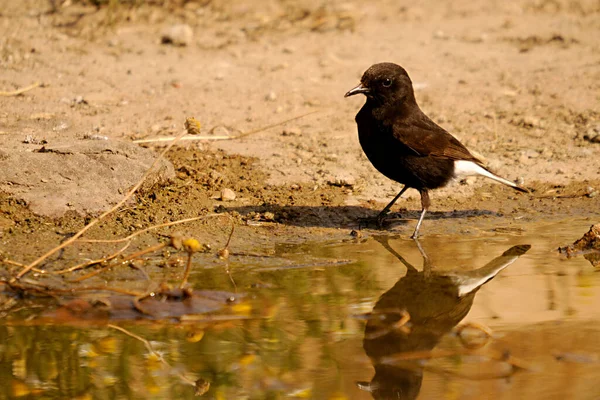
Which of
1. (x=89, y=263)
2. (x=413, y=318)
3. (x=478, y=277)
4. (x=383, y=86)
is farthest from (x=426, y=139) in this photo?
(x=89, y=263)

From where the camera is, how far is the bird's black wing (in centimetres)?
709

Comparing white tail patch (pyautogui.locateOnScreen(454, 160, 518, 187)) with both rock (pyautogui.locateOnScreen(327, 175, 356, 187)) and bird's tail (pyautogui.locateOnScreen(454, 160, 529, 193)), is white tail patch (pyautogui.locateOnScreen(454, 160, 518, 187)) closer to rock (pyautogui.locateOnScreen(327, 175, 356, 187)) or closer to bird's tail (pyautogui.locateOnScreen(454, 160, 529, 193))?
bird's tail (pyautogui.locateOnScreen(454, 160, 529, 193))

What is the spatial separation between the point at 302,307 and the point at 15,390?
176cm

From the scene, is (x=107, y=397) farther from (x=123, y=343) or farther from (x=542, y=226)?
(x=542, y=226)

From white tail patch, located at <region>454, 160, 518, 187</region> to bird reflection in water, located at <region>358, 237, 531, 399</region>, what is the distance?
3.00 ft

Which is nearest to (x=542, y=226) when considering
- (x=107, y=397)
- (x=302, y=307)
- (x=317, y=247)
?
(x=317, y=247)

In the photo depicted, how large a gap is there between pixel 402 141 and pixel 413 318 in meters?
2.05

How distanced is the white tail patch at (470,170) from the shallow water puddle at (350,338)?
108 centimetres

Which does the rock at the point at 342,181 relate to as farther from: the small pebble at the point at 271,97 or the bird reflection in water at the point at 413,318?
the small pebble at the point at 271,97

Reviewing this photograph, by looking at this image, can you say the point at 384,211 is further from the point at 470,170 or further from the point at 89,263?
the point at 89,263

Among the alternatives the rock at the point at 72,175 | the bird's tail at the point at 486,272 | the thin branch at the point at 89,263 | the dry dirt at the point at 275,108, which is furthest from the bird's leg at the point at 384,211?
the thin branch at the point at 89,263

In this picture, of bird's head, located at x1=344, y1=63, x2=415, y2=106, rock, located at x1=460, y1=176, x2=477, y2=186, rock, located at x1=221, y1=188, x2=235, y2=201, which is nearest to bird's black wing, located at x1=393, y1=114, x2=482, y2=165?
bird's head, located at x1=344, y1=63, x2=415, y2=106

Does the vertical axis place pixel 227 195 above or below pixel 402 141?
below

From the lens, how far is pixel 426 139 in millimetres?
7172
